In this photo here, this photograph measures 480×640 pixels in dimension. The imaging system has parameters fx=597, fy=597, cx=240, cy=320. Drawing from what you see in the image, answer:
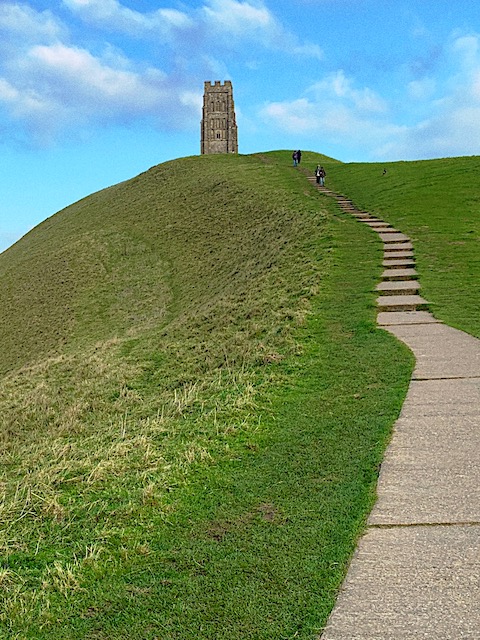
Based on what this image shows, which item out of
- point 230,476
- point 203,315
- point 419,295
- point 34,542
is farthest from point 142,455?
point 203,315

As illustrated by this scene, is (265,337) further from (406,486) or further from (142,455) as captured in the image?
(406,486)

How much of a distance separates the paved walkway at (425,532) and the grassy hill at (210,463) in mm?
187

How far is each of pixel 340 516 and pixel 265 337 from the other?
27.8 feet

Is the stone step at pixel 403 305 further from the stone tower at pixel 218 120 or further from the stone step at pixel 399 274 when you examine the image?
the stone tower at pixel 218 120

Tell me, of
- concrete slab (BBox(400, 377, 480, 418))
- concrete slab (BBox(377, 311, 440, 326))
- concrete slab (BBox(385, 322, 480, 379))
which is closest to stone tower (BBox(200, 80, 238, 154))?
concrete slab (BBox(377, 311, 440, 326))

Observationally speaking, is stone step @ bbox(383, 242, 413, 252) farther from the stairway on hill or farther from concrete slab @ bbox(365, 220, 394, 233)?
concrete slab @ bbox(365, 220, 394, 233)

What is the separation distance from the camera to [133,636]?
150 inches

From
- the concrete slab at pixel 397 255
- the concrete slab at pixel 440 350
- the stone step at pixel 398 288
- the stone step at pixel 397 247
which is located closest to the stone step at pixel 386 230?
the stone step at pixel 397 247

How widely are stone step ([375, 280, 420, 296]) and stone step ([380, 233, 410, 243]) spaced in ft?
24.0

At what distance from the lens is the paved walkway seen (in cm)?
370

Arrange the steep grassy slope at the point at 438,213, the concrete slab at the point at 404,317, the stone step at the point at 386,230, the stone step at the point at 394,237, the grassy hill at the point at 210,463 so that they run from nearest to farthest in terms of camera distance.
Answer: the grassy hill at the point at 210,463 → the concrete slab at the point at 404,317 → the steep grassy slope at the point at 438,213 → the stone step at the point at 394,237 → the stone step at the point at 386,230

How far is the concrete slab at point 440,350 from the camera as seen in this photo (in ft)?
31.0

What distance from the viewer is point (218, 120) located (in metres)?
115

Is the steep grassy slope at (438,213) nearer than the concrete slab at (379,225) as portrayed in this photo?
Yes
